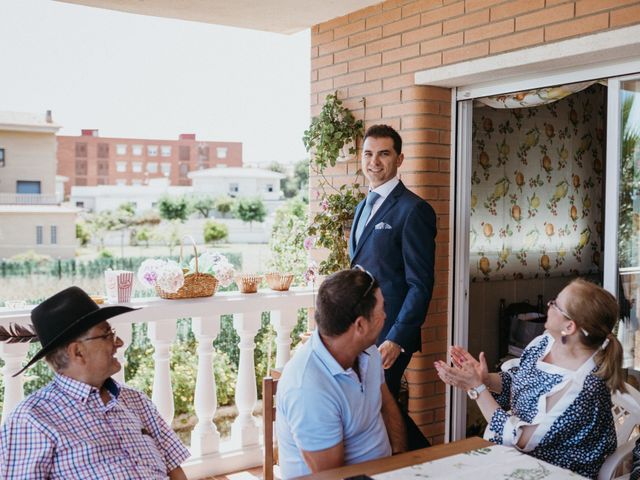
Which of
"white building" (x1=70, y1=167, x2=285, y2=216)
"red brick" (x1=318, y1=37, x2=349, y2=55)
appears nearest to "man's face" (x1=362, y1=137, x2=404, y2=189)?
"red brick" (x1=318, y1=37, x2=349, y2=55)

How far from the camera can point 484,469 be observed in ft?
6.25

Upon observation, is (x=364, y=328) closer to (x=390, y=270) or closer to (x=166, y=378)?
(x=390, y=270)

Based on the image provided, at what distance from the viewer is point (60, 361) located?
2039 millimetres

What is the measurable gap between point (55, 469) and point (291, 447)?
0.63m

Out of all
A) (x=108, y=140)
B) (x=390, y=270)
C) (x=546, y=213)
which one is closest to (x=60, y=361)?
(x=390, y=270)

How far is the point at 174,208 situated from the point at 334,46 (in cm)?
2417

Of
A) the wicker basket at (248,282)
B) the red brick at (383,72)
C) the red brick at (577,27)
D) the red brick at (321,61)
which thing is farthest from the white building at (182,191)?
the red brick at (577,27)

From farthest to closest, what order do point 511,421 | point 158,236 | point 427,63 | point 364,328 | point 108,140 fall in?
point 108,140 → point 158,236 → point 427,63 → point 511,421 → point 364,328

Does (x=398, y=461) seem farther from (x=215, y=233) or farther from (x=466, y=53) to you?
(x=215, y=233)

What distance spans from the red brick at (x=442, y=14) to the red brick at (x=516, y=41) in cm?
28

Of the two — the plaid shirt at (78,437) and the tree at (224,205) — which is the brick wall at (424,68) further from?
the tree at (224,205)

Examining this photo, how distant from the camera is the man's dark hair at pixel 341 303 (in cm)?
206

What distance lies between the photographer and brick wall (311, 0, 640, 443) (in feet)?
11.0

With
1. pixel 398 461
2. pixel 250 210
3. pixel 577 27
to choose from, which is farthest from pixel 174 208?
pixel 398 461
